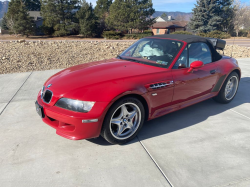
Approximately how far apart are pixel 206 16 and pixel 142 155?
3785 cm

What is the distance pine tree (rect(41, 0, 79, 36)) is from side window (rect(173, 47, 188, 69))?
106ft

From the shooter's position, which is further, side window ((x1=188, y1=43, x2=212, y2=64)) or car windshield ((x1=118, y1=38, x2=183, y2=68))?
side window ((x1=188, y1=43, x2=212, y2=64))

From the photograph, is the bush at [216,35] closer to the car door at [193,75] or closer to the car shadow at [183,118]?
the car shadow at [183,118]

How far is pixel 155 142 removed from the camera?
3248 millimetres

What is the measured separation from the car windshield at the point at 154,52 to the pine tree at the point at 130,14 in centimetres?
3237

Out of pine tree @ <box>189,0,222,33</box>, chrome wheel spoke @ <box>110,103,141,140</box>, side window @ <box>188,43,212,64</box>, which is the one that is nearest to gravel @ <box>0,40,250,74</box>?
side window @ <box>188,43,212,64</box>

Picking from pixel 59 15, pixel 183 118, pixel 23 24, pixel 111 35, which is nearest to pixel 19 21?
pixel 23 24

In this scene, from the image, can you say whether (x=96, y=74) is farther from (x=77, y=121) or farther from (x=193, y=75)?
(x=193, y=75)

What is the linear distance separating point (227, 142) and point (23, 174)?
2850 mm

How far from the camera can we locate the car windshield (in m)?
3.68

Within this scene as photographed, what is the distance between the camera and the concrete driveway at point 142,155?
97.7 inches

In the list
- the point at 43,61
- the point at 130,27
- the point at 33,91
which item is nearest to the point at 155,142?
the point at 33,91

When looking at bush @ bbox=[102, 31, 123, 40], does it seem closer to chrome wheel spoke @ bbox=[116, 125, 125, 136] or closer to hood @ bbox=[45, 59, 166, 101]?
hood @ bbox=[45, 59, 166, 101]

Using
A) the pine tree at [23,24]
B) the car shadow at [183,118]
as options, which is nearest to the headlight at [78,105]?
the car shadow at [183,118]
